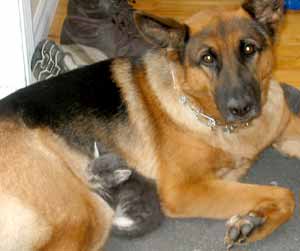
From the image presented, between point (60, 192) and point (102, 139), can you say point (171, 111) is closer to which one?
point (102, 139)

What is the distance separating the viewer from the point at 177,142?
2811mm

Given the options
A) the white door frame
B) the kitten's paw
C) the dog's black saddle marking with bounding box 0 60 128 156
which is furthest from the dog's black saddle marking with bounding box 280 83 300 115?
the white door frame

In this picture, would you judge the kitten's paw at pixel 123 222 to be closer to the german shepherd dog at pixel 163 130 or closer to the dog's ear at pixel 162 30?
the german shepherd dog at pixel 163 130

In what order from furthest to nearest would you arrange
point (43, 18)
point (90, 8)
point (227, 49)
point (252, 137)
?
point (43, 18)
point (90, 8)
point (252, 137)
point (227, 49)

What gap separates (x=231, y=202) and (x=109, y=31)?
145 cm

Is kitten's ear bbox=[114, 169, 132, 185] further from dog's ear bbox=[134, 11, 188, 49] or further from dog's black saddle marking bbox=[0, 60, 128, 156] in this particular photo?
dog's ear bbox=[134, 11, 188, 49]

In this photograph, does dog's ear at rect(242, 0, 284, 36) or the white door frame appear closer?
dog's ear at rect(242, 0, 284, 36)

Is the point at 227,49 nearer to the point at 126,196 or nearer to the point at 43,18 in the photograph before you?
the point at 126,196

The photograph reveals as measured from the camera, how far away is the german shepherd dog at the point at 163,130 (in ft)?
8.23

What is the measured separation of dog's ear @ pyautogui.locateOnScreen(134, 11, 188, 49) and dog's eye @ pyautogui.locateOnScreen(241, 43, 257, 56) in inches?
9.5

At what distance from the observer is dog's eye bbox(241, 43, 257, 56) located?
2.61m

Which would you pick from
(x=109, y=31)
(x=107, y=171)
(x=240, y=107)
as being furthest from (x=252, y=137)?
(x=109, y=31)

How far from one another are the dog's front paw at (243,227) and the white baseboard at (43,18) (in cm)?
176

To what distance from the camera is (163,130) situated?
9.31ft
